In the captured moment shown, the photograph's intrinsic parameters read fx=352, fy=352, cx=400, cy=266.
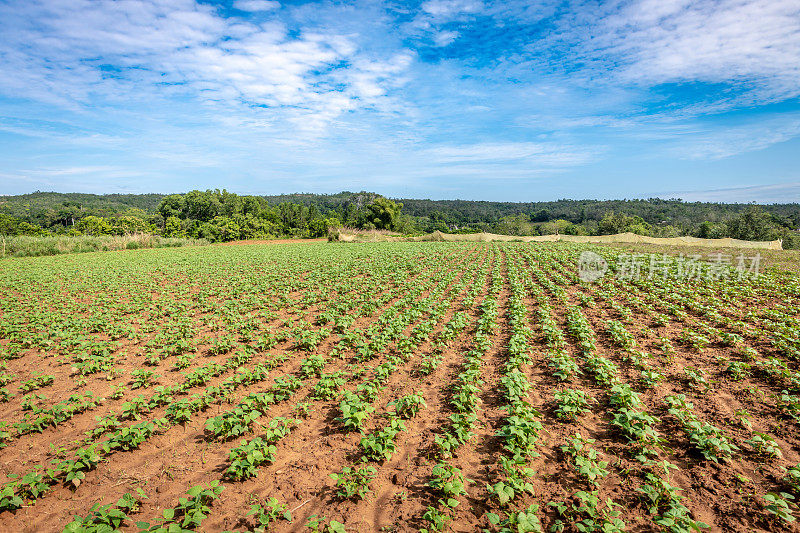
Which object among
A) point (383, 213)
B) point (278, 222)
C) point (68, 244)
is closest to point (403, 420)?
point (68, 244)

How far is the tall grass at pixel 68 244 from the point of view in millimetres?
30547

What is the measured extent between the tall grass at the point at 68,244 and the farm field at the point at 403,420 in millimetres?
27894

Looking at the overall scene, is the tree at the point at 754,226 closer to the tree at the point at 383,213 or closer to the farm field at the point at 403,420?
the tree at the point at 383,213

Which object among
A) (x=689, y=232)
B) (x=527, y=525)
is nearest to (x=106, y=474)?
(x=527, y=525)

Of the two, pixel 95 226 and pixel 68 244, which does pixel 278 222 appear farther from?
pixel 68 244

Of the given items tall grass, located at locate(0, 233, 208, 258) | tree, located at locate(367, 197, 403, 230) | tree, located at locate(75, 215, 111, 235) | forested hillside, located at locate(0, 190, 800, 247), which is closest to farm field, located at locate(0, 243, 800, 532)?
tall grass, located at locate(0, 233, 208, 258)

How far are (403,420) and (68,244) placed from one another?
42.3 m

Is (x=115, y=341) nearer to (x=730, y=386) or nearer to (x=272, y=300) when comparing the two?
(x=272, y=300)

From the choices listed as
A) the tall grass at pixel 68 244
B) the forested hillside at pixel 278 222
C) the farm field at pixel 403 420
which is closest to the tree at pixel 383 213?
the forested hillside at pixel 278 222

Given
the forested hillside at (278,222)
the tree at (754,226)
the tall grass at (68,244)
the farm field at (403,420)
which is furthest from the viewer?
the forested hillside at (278,222)

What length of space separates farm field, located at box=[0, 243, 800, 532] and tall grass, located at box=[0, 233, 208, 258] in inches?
1098

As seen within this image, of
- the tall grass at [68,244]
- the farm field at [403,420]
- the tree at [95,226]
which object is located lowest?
the farm field at [403,420]

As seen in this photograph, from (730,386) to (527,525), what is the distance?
5.56 m

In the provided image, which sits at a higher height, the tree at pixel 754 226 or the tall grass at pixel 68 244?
the tree at pixel 754 226
